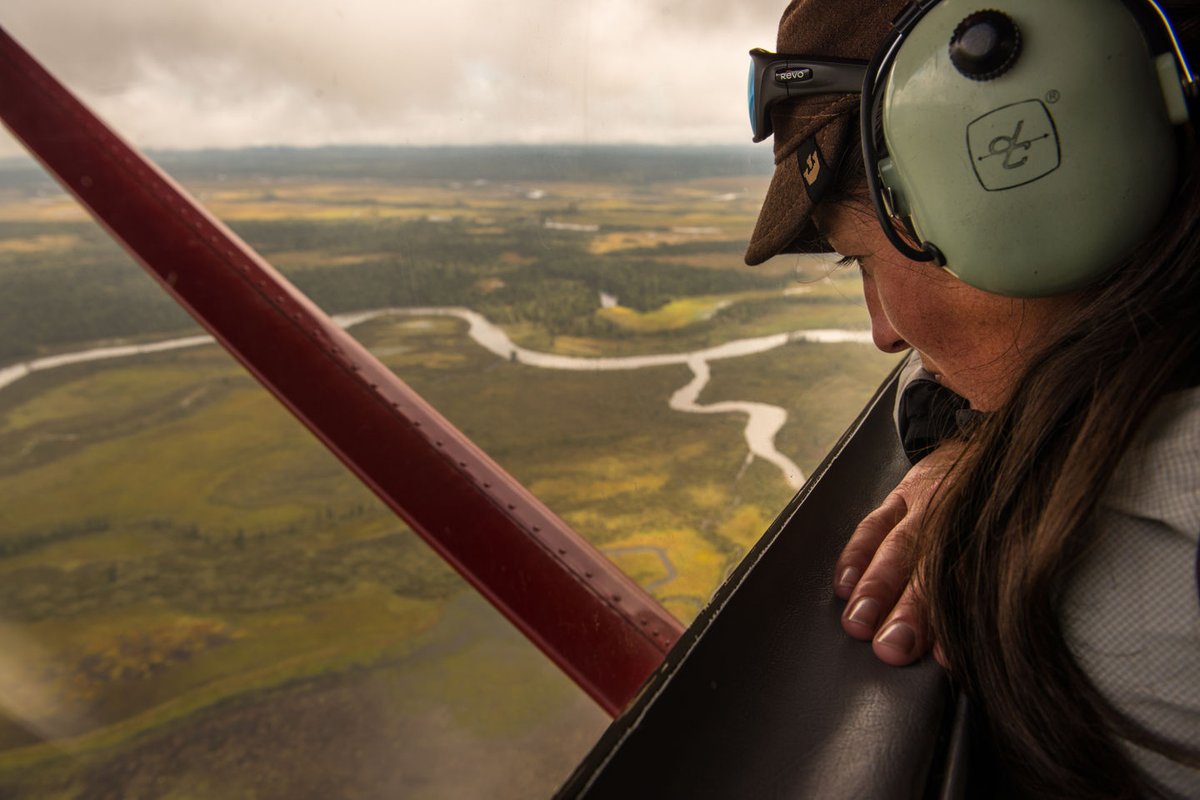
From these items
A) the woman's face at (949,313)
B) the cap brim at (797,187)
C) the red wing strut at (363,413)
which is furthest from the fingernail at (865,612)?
the red wing strut at (363,413)

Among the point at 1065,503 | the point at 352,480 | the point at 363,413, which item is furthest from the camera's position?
the point at 352,480

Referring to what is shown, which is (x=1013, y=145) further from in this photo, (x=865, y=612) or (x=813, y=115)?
(x=865, y=612)

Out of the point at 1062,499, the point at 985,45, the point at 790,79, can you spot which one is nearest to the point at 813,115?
the point at 790,79

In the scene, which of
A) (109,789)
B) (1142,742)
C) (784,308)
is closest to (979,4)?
(1142,742)

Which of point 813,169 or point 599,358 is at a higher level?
point 813,169

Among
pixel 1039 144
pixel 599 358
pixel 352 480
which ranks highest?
pixel 1039 144

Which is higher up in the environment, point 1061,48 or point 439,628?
point 1061,48

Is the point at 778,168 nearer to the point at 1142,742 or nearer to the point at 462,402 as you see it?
the point at 1142,742
